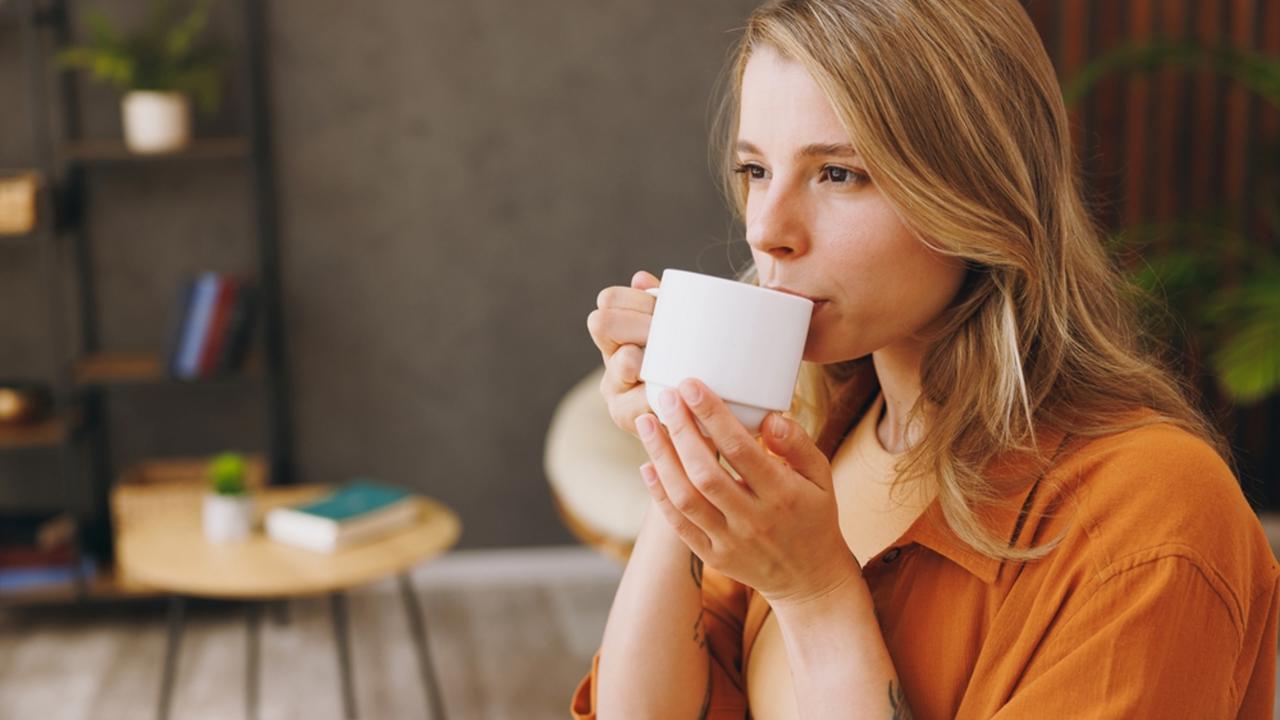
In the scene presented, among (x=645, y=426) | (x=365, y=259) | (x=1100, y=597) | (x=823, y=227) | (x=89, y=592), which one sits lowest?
(x=89, y=592)

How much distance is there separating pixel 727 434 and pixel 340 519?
77.2 inches

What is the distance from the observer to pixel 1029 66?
2.94ft

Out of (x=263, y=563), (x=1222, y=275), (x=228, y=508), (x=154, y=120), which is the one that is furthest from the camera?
(x=1222, y=275)

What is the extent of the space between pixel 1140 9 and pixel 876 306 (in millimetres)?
3365

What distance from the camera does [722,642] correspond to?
1.15m

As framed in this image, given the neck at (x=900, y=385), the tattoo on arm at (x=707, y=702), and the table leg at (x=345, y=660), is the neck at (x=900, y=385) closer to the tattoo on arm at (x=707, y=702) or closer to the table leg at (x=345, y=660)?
the tattoo on arm at (x=707, y=702)

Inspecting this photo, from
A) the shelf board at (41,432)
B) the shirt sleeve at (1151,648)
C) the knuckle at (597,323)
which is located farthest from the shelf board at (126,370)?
the shirt sleeve at (1151,648)

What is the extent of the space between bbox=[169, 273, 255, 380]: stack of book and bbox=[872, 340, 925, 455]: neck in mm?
2503

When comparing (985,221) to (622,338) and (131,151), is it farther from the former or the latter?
(131,151)

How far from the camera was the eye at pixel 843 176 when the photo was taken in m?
0.87

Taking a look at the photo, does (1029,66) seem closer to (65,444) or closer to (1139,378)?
(1139,378)

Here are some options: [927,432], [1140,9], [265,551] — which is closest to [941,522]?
[927,432]

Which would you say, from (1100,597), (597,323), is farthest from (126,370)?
(1100,597)

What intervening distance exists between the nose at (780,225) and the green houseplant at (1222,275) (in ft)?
7.31
